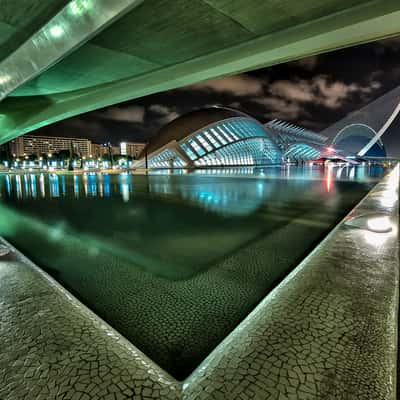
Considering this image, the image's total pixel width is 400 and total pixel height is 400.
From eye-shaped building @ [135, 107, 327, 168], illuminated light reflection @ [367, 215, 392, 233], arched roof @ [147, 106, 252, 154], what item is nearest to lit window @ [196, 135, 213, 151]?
eye-shaped building @ [135, 107, 327, 168]

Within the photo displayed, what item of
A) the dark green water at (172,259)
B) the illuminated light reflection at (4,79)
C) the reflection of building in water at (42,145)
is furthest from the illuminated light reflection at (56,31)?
the reflection of building in water at (42,145)

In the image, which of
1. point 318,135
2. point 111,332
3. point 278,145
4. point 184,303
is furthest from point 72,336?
point 318,135

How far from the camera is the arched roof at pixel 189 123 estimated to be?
150 ft

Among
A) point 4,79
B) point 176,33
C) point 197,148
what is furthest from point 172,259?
point 197,148

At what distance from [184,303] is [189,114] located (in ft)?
168

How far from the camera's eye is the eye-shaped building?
149 feet

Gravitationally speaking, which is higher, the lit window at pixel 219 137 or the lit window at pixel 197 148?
the lit window at pixel 219 137

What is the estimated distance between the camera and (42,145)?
161375 millimetres

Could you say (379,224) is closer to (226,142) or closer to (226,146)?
(226,142)

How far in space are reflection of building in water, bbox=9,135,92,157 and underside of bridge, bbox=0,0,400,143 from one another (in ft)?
427

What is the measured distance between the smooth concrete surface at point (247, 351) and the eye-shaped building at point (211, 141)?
4372 cm

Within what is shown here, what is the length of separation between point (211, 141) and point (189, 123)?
5.63 meters

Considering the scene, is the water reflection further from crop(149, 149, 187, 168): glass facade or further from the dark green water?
crop(149, 149, 187, 168): glass facade

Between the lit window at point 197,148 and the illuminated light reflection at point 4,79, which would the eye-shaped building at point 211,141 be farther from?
the illuminated light reflection at point 4,79
